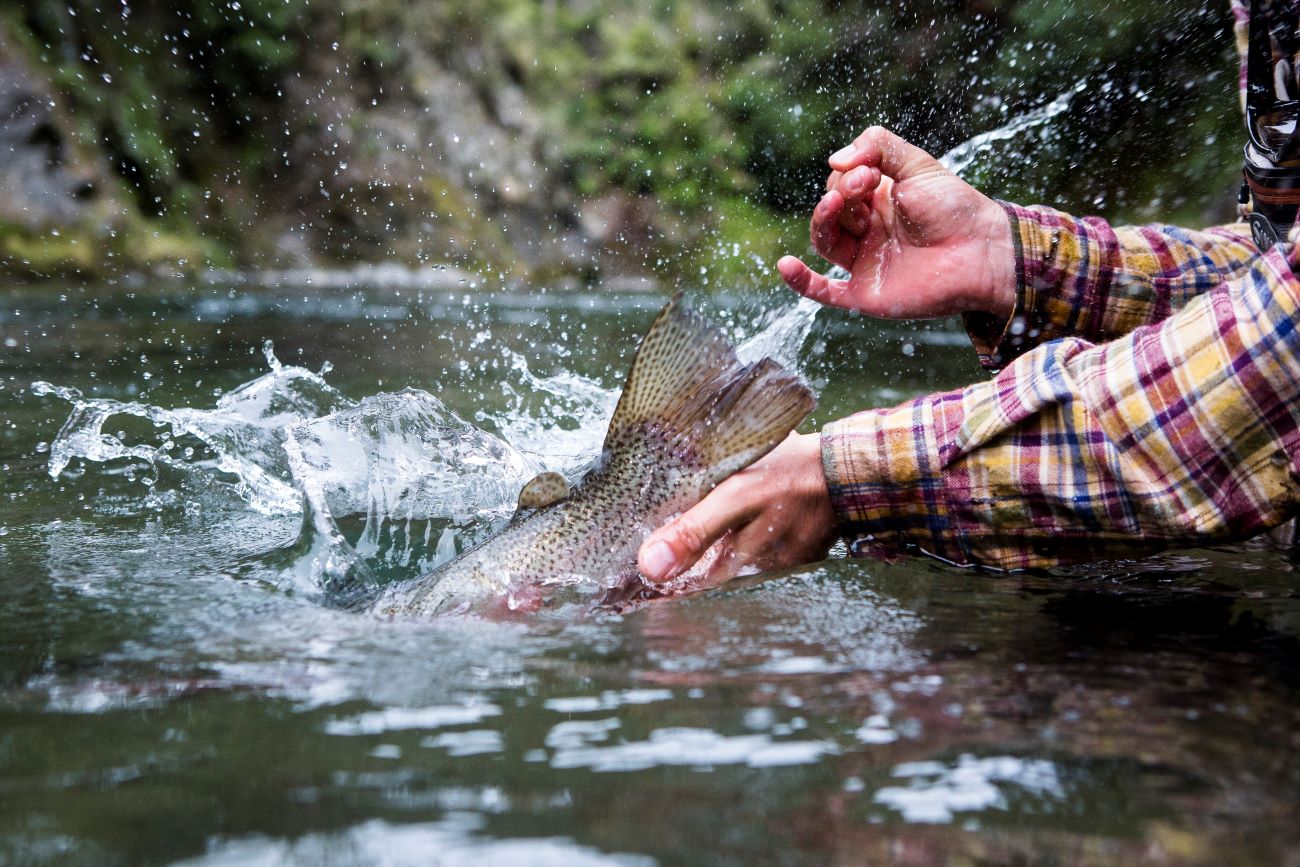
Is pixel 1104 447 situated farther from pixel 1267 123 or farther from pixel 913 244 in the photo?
pixel 1267 123

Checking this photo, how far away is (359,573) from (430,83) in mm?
18105

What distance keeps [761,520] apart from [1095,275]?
115 cm

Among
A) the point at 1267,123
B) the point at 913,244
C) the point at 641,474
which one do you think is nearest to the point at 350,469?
the point at 641,474

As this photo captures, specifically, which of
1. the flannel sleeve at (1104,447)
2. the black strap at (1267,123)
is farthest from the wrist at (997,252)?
the flannel sleeve at (1104,447)

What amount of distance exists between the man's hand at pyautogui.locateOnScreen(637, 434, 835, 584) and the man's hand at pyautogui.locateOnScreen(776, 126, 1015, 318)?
2.07 feet

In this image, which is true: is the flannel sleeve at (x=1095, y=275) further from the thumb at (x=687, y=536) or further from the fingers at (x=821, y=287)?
the thumb at (x=687, y=536)

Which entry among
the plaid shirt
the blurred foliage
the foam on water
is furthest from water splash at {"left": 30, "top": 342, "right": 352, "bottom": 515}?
the blurred foliage

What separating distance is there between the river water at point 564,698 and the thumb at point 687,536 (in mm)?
87

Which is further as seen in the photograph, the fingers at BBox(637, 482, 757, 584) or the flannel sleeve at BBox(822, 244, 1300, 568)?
the fingers at BBox(637, 482, 757, 584)

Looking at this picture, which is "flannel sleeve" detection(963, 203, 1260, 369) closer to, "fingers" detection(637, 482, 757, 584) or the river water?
the river water

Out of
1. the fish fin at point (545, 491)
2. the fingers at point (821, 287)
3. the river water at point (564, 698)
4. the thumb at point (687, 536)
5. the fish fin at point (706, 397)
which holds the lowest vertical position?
the river water at point (564, 698)

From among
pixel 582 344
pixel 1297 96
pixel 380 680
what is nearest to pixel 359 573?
pixel 380 680

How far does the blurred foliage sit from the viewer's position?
1029 centimetres

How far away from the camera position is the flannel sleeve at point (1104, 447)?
65.1 inches
